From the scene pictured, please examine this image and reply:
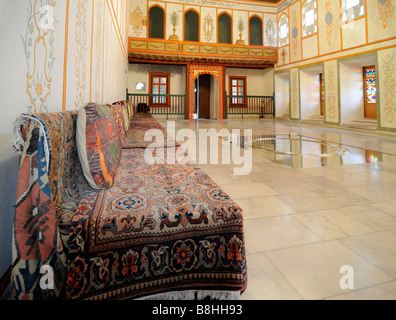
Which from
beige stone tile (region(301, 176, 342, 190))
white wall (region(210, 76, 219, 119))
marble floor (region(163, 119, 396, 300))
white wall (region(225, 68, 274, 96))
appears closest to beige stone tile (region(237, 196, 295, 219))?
marble floor (region(163, 119, 396, 300))

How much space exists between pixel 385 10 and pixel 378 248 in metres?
7.90

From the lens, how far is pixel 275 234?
1441 millimetres

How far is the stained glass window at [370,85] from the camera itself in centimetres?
771

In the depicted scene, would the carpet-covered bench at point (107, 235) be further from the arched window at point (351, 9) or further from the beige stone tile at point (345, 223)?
the arched window at point (351, 9)

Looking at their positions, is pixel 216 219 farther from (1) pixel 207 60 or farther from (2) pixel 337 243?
(1) pixel 207 60

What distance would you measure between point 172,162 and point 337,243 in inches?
46.8

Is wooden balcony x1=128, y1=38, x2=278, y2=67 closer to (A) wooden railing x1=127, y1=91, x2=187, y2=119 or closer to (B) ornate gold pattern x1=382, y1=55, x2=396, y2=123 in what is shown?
(A) wooden railing x1=127, y1=91, x2=187, y2=119

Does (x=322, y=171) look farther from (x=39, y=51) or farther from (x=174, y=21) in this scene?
(x=174, y=21)

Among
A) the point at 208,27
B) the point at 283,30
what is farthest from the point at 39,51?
the point at 283,30

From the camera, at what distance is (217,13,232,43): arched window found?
1130 cm

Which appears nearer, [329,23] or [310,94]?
[329,23]
